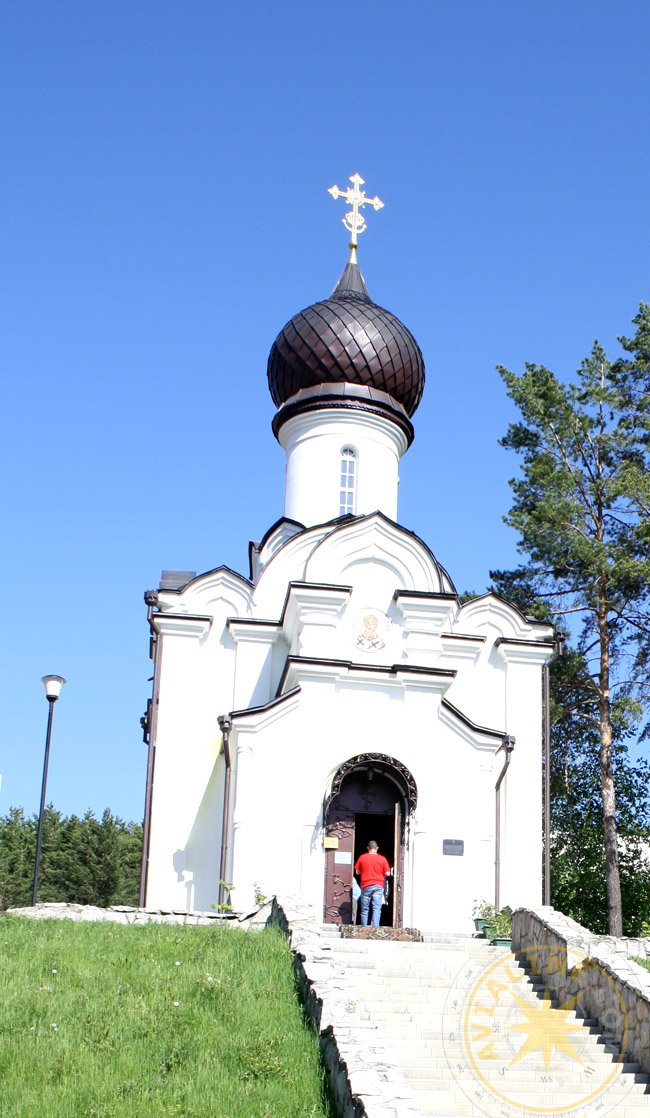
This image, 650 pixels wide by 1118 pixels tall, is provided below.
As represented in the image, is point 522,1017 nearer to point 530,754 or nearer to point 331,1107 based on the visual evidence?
point 331,1107

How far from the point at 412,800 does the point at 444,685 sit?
1.52 metres

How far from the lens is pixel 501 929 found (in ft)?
41.2

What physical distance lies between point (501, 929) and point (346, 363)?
9696 millimetres

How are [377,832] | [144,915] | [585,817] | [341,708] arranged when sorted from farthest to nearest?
[585,817]
[377,832]
[341,708]
[144,915]

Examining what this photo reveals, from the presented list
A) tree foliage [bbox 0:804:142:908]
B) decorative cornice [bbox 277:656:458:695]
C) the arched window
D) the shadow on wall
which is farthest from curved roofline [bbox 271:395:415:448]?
tree foliage [bbox 0:804:142:908]

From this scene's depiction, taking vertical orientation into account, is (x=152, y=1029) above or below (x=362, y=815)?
below

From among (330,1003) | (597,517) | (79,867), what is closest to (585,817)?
(597,517)

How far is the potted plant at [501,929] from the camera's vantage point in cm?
1217

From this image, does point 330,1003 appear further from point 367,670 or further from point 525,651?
point 525,651

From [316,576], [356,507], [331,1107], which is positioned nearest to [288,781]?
[316,576]

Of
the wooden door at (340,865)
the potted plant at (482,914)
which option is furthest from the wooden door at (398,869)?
the potted plant at (482,914)

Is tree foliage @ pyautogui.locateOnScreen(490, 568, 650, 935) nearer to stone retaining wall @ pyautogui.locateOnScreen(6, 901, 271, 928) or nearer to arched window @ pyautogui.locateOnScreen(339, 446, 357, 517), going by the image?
arched window @ pyautogui.locateOnScreen(339, 446, 357, 517)

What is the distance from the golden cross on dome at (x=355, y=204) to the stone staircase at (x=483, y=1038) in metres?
14.0

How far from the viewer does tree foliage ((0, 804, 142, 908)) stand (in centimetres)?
3972
